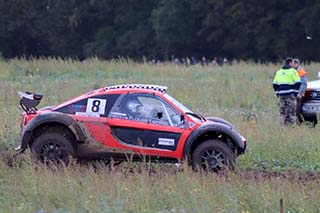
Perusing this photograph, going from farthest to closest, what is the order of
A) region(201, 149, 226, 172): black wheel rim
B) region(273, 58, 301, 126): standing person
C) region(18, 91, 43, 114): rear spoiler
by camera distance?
region(273, 58, 301, 126): standing person < region(18, 91, 43, 114): rear spoiler < region(201, 149, 226, 172): black wheel rim

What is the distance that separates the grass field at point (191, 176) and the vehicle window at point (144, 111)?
2.42 ft

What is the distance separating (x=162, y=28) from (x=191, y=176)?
5061 centimetres

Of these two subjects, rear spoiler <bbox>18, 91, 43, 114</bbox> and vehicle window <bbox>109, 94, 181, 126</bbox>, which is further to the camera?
rear spoiler <bbox>18, 91, 43, 114</bbox>

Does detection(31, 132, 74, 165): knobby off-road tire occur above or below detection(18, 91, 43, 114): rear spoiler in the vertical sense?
below

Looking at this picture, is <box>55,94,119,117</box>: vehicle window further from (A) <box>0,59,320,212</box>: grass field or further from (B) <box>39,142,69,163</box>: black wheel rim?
(A) <box>0,59,320,212</box>: grass field

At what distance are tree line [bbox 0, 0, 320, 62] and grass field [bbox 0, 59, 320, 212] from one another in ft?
95.6

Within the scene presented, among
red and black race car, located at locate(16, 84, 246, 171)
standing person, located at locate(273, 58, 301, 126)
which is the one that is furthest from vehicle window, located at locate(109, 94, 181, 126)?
standing person, located at locate(273, 58, 301, 126)

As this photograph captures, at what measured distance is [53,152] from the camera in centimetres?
1360

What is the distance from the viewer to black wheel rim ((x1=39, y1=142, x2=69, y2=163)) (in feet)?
44.4

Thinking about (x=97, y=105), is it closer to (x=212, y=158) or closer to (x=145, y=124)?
(x=145, y=124)

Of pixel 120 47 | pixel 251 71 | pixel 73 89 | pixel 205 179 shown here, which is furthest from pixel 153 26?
pixel 205 179

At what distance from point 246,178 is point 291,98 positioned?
27.6ft

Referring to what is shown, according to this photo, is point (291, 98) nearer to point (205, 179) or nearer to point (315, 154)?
point (315, 154)

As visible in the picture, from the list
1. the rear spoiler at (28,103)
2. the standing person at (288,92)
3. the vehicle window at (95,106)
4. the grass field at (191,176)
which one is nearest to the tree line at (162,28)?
the grass field at (191,176)
